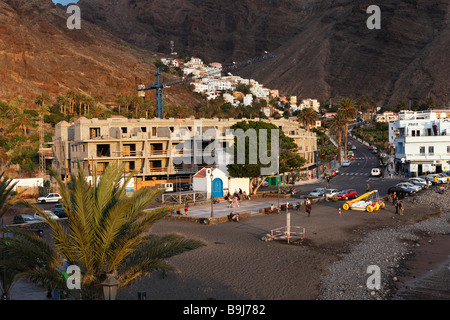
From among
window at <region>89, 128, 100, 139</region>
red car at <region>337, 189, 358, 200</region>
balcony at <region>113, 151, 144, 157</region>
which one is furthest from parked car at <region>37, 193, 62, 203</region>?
red car at <region>337, 189, 358, 200</region>

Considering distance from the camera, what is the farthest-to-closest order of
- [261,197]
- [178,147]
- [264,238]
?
[178,147] → [261,197] → [264,238]

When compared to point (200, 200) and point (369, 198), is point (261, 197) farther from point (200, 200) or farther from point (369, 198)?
point (369, 198)

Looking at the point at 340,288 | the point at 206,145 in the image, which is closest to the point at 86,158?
the point at 206,145

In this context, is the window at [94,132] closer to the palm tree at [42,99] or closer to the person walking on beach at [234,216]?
the person walking on beach at [234,216]

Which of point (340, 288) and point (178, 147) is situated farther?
point (178, 147)

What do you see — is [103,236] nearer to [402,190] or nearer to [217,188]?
[217,188]

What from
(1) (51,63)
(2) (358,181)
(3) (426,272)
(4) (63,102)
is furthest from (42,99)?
(3) (426,272)
